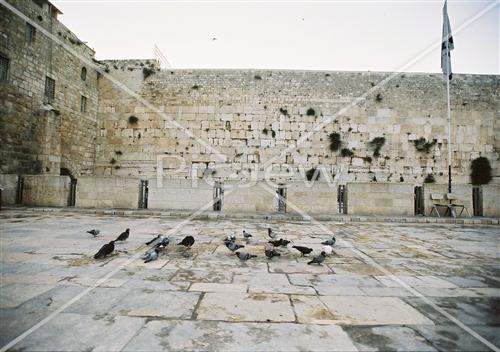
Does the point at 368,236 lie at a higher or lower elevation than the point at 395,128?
lower

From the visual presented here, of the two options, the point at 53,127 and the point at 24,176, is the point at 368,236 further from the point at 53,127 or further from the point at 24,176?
the point at 53,127

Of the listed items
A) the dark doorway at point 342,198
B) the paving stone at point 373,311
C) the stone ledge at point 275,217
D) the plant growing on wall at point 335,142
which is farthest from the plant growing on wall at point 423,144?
the paving stone at point 373,311

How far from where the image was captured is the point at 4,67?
10547 mm

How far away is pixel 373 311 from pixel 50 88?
52.0ft

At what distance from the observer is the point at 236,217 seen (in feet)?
29.4

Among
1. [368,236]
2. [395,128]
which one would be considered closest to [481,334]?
[368,236]

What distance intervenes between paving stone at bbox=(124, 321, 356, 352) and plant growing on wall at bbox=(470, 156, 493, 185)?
691 inches

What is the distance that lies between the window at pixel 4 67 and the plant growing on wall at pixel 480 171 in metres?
23.1

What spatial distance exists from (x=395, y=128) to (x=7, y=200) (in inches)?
735

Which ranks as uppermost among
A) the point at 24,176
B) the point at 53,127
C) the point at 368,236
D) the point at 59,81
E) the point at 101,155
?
the point at 59,81

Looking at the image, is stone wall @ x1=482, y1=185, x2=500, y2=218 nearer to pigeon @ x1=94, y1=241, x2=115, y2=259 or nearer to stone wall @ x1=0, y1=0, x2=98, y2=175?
pigeon @ x1=94, y1=241, x2=115, y2=259

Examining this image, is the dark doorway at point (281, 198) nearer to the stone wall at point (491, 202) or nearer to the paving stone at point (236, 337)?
the stone wall at point (491, 202)

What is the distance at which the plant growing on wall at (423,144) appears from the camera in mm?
14852

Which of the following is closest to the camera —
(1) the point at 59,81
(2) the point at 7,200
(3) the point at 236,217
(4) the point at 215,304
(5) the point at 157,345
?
(5) the point at 157,345
